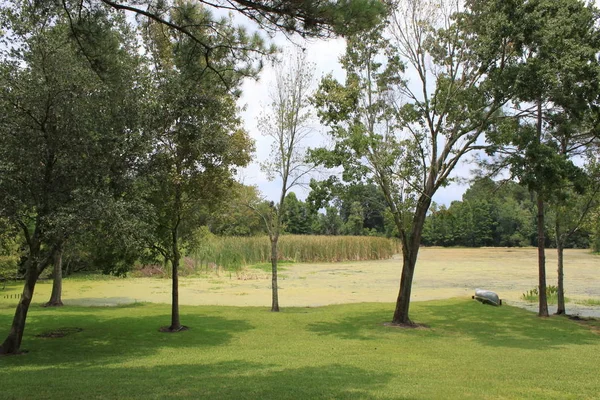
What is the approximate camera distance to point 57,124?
22.1 ft

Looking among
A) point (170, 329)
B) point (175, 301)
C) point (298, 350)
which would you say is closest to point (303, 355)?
point (298, 350)

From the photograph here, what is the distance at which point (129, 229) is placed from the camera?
6320 millimetres

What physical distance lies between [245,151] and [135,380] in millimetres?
6189

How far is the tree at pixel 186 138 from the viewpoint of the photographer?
23.4ft

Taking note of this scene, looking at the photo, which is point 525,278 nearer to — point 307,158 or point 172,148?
point 307,158

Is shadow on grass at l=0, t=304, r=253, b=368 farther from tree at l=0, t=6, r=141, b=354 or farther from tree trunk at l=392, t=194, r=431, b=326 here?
tree trunk at l=392, t=194, r=431, b=326

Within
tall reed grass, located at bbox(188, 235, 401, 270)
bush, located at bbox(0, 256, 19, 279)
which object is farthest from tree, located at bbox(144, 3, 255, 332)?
tall reed grass, located at bbox(188, 235, 401, 270)

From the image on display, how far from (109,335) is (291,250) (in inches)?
890

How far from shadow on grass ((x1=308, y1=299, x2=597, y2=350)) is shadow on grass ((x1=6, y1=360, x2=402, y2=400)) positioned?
364 cm

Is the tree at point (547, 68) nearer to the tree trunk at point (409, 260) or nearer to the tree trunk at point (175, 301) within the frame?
the tree trunk at point (409, 260)

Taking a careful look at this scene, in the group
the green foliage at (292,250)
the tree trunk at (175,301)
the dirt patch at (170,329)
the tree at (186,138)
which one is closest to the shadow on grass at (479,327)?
the dirt patch at (170,329)

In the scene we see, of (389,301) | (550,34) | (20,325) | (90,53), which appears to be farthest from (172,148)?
(389,301)

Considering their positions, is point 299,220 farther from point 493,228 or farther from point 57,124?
point 57,124

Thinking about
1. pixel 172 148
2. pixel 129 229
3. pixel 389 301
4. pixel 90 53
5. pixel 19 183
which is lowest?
pixel 389 301
